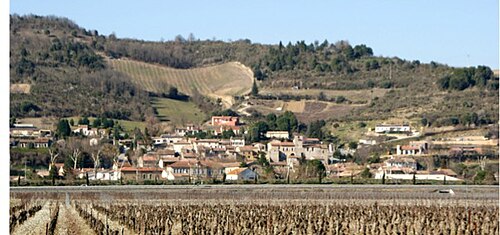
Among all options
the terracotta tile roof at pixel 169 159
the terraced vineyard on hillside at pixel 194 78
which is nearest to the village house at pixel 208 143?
the terracotta tile roof at pixel 169 159

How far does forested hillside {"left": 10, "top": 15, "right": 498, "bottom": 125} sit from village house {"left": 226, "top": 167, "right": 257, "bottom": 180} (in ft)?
106

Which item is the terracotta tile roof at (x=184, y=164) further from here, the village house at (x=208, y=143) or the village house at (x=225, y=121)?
the village house at (x=225, y=121)

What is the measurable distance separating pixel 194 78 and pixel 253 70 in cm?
928

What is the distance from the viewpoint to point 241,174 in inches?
2675

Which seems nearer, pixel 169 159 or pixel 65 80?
pixel 169 159

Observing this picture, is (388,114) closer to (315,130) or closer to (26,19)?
(315,130)

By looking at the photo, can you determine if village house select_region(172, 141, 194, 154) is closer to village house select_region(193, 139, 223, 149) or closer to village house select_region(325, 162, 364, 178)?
village house select_region(193, 139, 223, 149)

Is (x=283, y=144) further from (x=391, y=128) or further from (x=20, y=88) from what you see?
(x=20, y=88)

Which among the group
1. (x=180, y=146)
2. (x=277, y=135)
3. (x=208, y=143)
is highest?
(x=277, y=135)

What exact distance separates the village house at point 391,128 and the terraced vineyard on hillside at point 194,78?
3744 centimetres

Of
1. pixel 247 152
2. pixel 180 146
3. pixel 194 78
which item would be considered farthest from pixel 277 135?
pixel 194 78

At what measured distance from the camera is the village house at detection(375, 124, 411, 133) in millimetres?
99125
